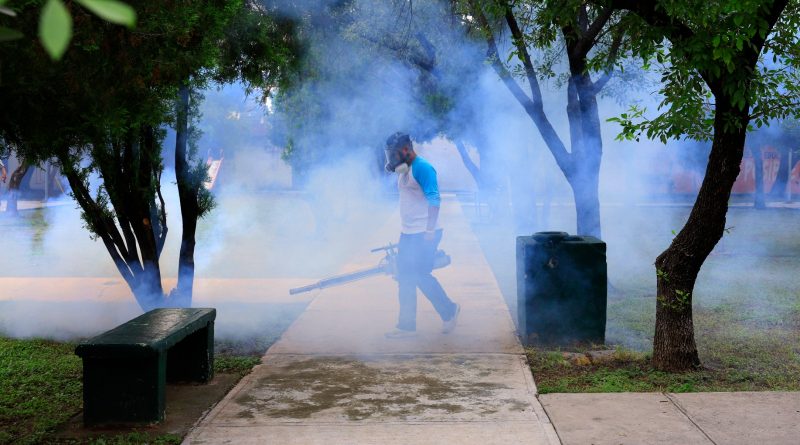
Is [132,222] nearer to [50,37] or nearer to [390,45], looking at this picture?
[390,45]

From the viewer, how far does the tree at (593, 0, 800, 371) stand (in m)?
4.87

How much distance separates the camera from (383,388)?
530 centimetres

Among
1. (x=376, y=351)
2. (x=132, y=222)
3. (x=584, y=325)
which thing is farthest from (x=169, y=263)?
(x=584, y=325)

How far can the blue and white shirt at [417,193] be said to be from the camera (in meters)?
6.68

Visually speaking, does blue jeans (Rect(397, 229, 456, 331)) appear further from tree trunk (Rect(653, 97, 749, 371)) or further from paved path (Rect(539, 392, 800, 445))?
paved path (Rect(539, 392, 800, 445))

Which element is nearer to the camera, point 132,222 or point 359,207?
point 132,222

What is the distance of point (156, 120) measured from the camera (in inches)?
195

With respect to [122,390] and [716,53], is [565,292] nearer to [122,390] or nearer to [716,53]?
[716,53]

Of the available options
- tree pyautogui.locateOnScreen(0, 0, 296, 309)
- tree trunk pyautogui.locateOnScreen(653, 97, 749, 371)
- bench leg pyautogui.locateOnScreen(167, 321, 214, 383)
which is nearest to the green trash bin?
tree trunk pyautogui.locateOnScreen(653, 97, 749, 371)

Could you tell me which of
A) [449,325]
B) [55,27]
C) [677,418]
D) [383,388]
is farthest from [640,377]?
[55,27]

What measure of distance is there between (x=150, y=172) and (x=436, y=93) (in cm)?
774

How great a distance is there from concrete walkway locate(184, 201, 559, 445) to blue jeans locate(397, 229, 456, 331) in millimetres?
203

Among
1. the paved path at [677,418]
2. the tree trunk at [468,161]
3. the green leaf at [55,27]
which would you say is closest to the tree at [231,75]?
the paved path at [677,418]

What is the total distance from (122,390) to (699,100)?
391 centimetres
